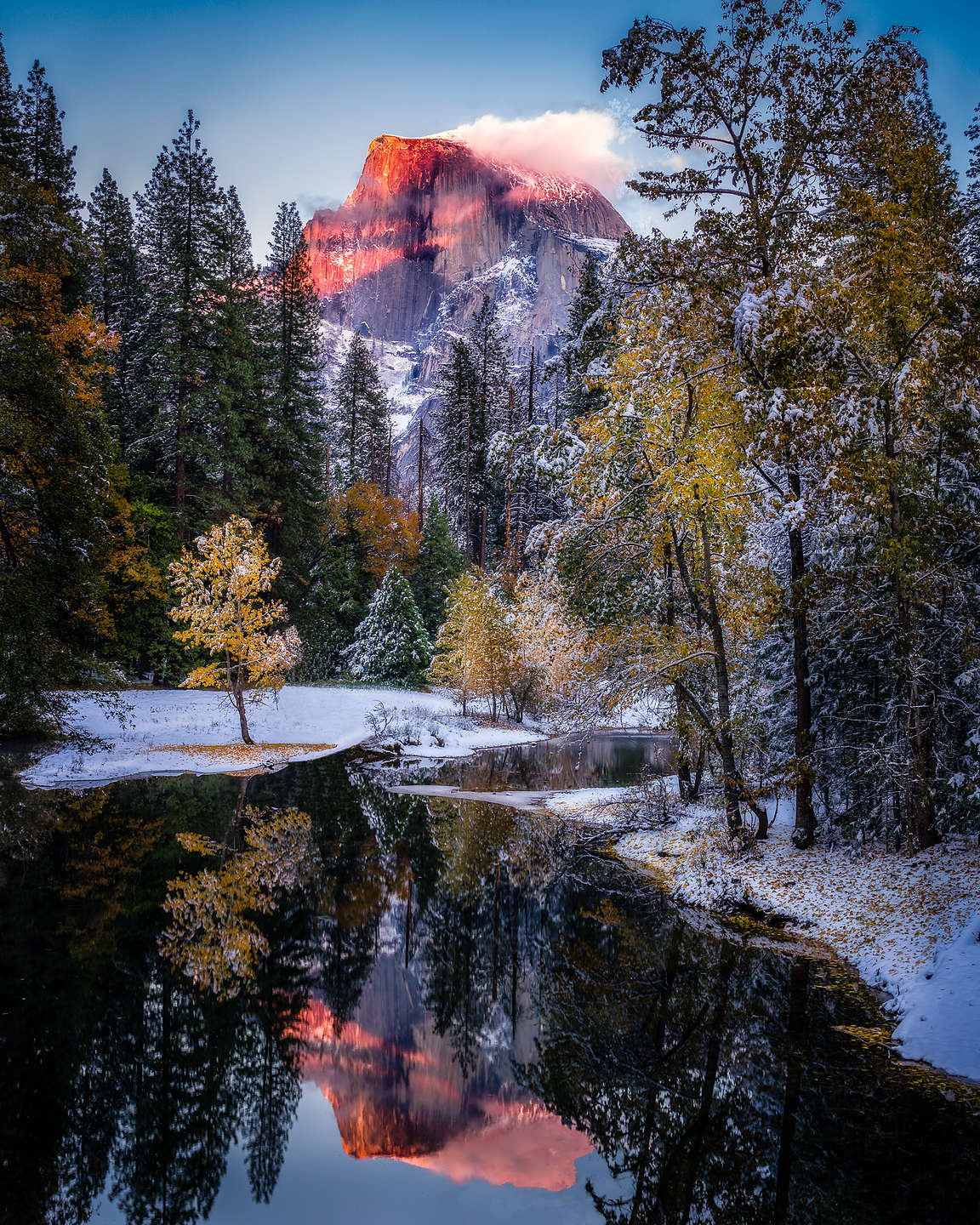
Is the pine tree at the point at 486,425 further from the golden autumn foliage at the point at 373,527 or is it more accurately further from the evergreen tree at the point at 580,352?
the evergreen tree at the point at 580,352

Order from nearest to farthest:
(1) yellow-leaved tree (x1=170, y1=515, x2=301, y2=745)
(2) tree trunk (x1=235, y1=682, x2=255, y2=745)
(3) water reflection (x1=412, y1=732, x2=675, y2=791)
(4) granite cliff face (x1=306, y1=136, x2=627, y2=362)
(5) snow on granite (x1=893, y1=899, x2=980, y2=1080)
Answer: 1. (5) snow on granite (x1=893, y1=899, x2=980, y2=1080)
2. (3) water reflection (x1=412, y1=732, x2=675, y2=791)
3. (1) yellow-leaved tree (x1=170, y1=515, x2=301, y2=745)
4. (2) tree trunk (x1=235, y1=682, x2=255, y2=745)
5. (4) granite cliff face (x1=306, y1=136, x2=627, y2=362)

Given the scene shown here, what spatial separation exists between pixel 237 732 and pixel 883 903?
2186 cm

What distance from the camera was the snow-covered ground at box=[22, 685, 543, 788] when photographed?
64.1ft

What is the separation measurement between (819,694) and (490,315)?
47126 millimetres

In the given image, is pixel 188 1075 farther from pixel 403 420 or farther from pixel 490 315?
pixel 403 420

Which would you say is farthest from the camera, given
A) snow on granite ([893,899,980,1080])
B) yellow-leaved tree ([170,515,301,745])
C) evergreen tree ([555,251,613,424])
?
yellow-leaved tree ([170,515,301,745])

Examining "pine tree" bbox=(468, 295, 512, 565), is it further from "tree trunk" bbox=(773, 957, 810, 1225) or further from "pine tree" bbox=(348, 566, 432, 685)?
"tree trunk" bbox=(773, 957, 810, 1225)

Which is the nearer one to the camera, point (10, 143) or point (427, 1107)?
point (427, 1107)

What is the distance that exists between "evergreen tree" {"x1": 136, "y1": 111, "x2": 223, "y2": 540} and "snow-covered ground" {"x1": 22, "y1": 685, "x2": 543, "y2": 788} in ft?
25.6

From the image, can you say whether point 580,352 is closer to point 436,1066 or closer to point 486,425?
point 436,1066

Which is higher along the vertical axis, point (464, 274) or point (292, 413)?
point (464, 274)

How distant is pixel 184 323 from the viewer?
90.2 feet

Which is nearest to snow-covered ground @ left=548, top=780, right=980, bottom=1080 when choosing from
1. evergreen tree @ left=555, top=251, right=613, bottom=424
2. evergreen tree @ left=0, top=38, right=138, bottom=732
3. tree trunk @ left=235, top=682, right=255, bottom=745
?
evergreen tree @ left=555, top=251, right=613, bottom=424

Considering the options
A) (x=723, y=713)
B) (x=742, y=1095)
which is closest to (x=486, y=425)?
(x=723, y=713)
